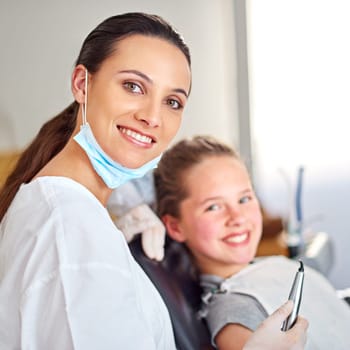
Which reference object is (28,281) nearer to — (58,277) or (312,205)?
(58,277)

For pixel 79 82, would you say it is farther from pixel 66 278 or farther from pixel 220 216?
pixel 220 216

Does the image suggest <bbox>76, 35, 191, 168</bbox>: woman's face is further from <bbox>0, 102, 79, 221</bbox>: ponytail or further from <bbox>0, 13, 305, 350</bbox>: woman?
<bbox>0, 102, 79, 221</bbox>: ponytail

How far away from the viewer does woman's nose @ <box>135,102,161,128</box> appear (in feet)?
2.52

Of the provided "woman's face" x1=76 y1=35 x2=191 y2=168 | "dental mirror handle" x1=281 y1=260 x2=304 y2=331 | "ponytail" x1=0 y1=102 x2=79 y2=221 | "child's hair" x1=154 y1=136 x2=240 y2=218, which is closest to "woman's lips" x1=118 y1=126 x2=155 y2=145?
"woman's face" x1=76 y1=35 x2=191 y2=168

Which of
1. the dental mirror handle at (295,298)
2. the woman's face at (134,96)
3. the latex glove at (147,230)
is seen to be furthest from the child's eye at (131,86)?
the latex glove at (147,230)

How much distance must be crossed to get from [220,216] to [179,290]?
0.20m

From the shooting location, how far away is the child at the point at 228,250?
1.02m

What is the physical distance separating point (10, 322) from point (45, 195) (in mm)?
170

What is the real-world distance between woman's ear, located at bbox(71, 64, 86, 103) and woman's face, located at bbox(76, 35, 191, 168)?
13 millimetres

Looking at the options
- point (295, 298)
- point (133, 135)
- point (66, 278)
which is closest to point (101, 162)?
point (133, 135)

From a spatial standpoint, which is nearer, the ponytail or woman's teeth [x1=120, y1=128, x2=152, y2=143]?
woman's teeth [x1=120, y1=128, x2=152, y2=143]

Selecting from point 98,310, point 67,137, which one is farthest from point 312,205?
point 98,310

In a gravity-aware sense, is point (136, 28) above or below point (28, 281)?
above

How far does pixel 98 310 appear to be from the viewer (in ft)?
2.22
